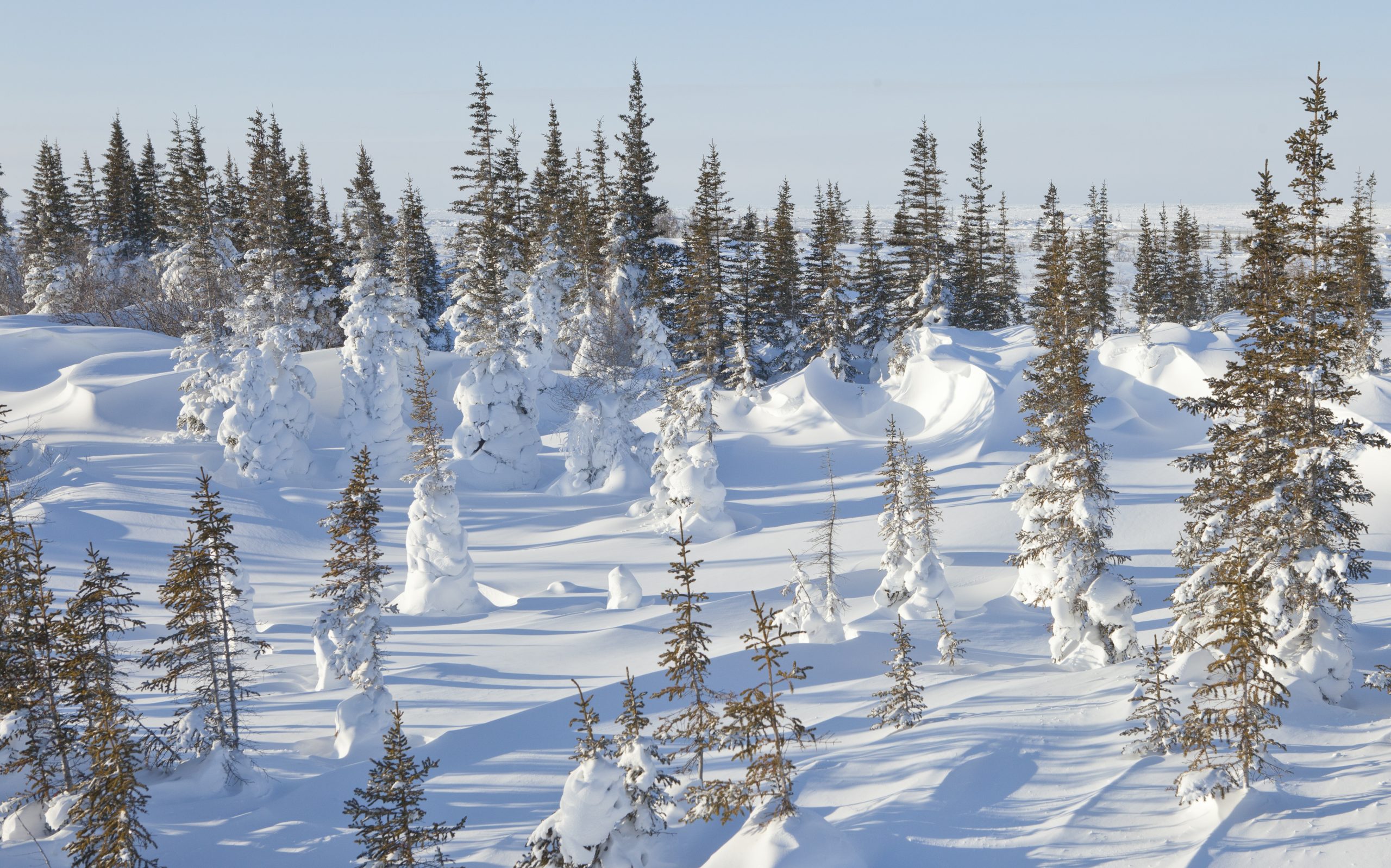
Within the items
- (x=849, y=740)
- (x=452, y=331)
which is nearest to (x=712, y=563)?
(x=849, y=740)

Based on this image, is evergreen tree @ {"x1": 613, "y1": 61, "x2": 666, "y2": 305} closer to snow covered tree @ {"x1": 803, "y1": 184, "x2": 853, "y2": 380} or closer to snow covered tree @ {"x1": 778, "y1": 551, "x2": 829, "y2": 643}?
snow covered tree @ {"x1": 803, "y1": 184, "x2": 853, "y2": 380}

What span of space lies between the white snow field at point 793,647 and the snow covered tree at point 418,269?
5287 millimetres

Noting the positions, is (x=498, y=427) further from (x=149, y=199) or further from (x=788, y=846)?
(x=149, y=199)

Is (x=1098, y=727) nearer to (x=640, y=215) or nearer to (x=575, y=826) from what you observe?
(x=575, y=826)

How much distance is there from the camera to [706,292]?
43.6m

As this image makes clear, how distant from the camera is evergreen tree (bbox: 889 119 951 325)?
49.3m

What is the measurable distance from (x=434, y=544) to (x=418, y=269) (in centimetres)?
3079

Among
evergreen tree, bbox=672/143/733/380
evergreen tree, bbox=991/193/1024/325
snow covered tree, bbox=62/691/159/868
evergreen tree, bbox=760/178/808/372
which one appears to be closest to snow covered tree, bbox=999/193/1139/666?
snow covered tree, bbox=62/691/159/868

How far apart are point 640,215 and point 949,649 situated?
34455 mm

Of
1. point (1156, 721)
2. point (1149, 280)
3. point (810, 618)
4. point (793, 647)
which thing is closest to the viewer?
point (1156, 721)

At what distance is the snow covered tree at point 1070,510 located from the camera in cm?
1745

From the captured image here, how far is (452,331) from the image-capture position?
2453 inches

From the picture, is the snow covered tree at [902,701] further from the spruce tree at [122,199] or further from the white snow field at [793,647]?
the spruce tree at [122,199]

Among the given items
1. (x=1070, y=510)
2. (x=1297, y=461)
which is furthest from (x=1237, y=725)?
(x=1070, y=510)
